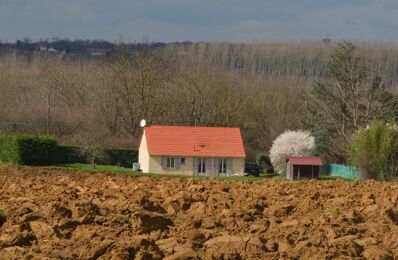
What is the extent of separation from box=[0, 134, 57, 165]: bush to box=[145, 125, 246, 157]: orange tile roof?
6.71m

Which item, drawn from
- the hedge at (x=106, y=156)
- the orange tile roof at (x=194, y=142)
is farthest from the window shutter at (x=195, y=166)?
the hedge at (x=106, y=156)

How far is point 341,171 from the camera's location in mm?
63031

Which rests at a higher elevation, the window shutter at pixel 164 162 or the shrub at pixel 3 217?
the shrub at pixel 3 217

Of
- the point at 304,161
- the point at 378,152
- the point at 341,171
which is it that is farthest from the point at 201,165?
the point at 378,152

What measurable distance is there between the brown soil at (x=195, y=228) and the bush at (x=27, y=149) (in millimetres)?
39458

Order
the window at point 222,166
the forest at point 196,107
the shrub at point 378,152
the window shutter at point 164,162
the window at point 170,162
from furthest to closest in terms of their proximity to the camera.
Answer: the forest at point 196,107 → the window at point 222,166 → the window at point 170,162 → the window shutter at point 164,162 → the shrub at point 378,152

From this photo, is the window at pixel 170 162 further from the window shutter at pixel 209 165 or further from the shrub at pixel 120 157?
the shrub at pixel 120 157

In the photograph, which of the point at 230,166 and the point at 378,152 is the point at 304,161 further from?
the point at 378,152

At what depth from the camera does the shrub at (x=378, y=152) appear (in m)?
52.4

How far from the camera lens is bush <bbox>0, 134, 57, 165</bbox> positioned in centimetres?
5791

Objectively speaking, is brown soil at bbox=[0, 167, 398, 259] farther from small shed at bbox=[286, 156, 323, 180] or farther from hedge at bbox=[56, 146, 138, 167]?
hedge at bbox=[56, 146, 138, 167]

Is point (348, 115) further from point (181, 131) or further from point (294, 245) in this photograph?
point (294, 245)

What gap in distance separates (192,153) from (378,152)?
1320 cm

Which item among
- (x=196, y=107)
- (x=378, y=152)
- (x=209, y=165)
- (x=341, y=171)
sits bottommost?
(x=341, y=171)
